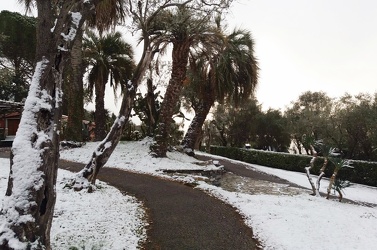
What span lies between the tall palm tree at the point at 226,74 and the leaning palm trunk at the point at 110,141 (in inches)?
312

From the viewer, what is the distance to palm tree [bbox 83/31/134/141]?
14998mm

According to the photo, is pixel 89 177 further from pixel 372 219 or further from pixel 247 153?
pixel 247 153

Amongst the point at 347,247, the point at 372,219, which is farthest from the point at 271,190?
the point at 347,247

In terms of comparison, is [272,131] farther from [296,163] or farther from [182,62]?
[182,62]

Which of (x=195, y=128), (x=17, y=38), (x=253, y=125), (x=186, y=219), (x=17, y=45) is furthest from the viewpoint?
(x=253, y=125)

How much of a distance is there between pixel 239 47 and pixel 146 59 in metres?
9.68

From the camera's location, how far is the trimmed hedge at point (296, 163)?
1474 centimetres

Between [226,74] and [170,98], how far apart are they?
13.8ft

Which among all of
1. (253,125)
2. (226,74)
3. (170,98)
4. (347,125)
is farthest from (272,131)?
(170,98)

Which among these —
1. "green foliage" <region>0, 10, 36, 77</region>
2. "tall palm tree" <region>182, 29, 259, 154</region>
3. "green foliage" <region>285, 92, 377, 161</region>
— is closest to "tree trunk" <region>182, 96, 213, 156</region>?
"tall palm tree" <region>182, 29, 259, 154</region>

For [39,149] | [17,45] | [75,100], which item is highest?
[17,45]

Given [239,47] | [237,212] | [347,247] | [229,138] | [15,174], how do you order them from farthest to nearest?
[229,138] → [239,47] → [237,212] → [347,247] → [15,174]

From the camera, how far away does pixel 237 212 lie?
6004 millimetres

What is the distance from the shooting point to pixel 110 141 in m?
6.81
